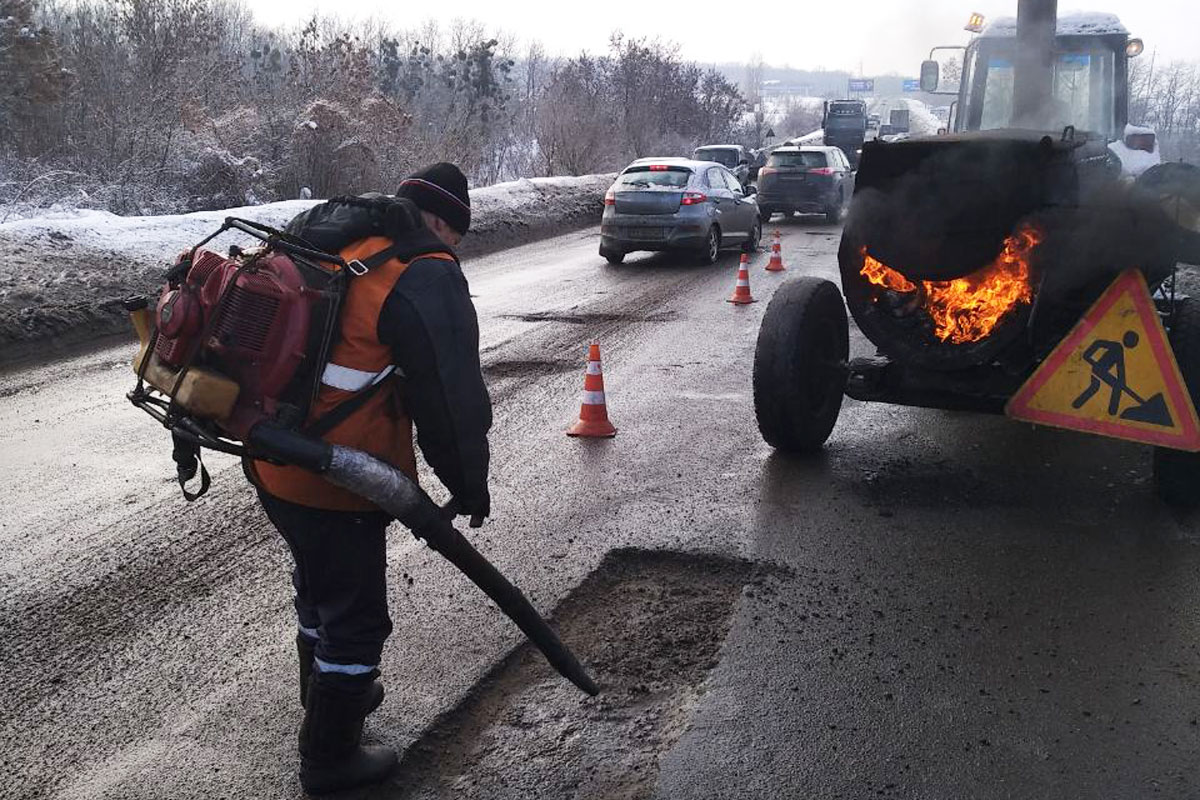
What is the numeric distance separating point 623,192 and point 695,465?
33.7ft

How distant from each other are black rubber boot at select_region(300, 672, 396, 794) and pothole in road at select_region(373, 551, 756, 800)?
13 centimetres

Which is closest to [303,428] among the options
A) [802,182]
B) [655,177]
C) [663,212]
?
[663,212]

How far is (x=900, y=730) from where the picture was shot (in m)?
3.33

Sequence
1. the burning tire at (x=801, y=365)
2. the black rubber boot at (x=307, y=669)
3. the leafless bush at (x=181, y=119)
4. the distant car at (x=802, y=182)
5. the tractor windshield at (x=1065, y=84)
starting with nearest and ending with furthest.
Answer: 1. the black rubber boot at (x=307, y=669)
2. the burning tire at (x=801, y=365)
3. the tractor windshield at (x=1065, y=84)
4. the leafless bush at (x=181, y=119)
5. the distant car at (x=802, y=182)

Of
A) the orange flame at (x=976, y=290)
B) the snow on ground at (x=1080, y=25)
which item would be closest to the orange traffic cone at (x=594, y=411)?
the orange flame at (x=976, y=290)

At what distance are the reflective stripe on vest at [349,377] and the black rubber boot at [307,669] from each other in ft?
3.03

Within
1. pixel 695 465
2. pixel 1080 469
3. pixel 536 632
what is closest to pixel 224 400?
pixel 536 632

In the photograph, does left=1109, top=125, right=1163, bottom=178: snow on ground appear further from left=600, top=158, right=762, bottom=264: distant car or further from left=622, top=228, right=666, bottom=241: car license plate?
left=622, top=228, right=666, bottom=241: car license plate

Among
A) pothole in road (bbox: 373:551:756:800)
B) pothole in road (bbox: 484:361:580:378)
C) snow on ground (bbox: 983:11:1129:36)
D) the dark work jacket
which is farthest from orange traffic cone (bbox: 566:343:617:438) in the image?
snow on ground (bbox: 983:11:1129:36)

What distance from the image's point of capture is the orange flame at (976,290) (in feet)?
17.3

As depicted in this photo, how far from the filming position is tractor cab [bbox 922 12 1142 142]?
1059cm

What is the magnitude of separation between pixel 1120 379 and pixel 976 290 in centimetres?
85

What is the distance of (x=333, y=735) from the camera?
2.96 m

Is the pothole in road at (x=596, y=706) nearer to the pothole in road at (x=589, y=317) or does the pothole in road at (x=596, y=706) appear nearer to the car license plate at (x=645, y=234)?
the pothole in road at (x=589, y=317)
